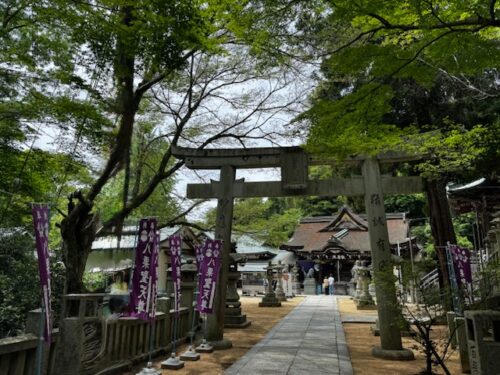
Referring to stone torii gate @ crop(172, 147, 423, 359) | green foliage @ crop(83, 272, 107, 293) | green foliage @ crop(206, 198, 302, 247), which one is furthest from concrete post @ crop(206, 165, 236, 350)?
green foliage @ crop(83, 272, 107, 293)

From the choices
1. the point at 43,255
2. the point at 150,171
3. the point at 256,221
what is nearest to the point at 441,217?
the point at 256,221

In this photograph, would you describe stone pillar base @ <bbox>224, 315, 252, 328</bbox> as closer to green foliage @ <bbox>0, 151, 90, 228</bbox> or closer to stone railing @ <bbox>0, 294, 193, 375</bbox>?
stone railing @ <bbox>0, 294, 193, 375</bbox>

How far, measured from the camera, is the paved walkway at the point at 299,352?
6742 mm

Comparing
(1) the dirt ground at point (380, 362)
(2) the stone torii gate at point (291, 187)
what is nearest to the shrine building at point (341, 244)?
(1) the dirt ground at point (380, 362)

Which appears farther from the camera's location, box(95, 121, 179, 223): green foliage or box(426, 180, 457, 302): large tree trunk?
box(95, 121, 179, 223): green foliage

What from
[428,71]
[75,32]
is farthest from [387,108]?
[75,32]

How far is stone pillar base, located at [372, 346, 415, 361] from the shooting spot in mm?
7805

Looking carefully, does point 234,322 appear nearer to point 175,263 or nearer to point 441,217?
→ point 175,263

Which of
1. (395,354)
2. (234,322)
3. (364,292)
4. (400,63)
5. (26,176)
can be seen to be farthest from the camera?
(364,292)

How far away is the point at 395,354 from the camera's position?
783cm

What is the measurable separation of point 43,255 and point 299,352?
6.03m

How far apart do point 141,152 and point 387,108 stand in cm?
1057

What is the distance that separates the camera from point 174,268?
8.03 meters

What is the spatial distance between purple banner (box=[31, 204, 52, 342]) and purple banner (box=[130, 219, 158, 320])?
8.04 ft
